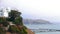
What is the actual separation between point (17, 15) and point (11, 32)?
7225 mm

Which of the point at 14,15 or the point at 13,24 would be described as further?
the point at 14,15

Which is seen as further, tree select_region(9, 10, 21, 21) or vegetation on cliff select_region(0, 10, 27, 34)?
tree select_region(9, 10, 21, 21)

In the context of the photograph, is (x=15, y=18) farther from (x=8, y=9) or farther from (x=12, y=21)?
(x=8, y=9)

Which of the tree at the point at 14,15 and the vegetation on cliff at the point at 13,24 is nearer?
the vegetation on cliff at the point at 13,24

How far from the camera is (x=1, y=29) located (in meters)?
42.3

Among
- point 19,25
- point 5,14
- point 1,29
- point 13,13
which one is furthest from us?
point 5,14

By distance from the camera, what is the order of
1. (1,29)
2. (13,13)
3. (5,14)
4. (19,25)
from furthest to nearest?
(5,14) < (13,13) < (19,25) < (1,29)

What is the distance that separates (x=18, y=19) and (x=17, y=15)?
181 centimetres

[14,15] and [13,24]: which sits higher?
[14,15]

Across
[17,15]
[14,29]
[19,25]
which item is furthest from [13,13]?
[14,29]

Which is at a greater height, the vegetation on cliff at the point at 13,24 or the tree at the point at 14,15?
the tree at the point at 14,15

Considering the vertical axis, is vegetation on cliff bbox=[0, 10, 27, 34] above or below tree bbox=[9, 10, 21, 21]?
below

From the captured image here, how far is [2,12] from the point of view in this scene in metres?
56.6

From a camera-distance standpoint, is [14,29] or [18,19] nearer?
[14,29]
